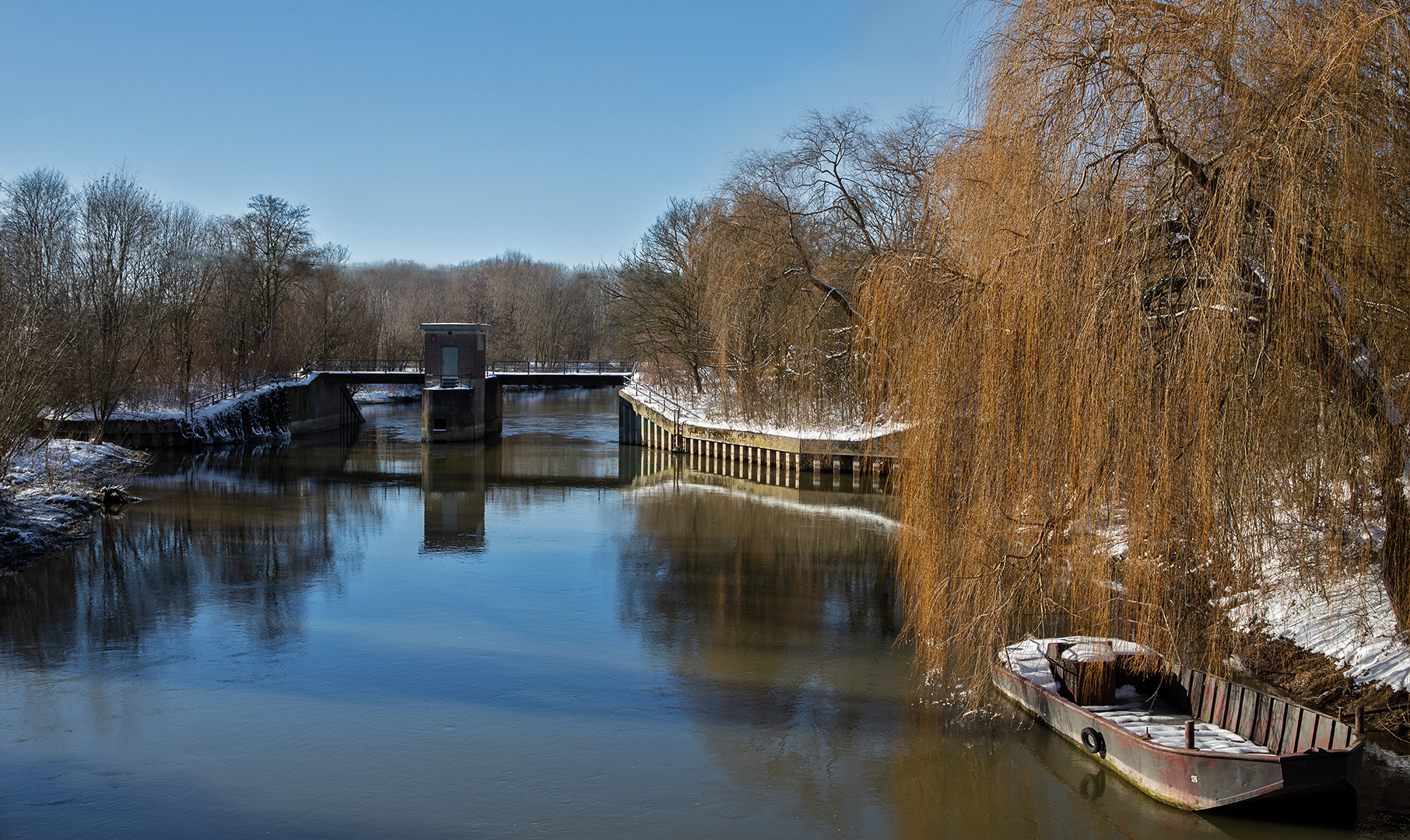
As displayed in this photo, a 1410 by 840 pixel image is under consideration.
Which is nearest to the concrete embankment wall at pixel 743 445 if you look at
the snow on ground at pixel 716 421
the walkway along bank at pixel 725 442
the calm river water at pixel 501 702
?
the walkway along bank at pixel 725 442

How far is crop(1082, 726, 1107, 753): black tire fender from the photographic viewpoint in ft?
26.0

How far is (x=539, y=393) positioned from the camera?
241ft

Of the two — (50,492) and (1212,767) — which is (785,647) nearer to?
(1212,767)

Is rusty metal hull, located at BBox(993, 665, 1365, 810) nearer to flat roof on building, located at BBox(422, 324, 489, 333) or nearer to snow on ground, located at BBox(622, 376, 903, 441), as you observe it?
snow on ground, located at BBox(622, 376, 903, 441)

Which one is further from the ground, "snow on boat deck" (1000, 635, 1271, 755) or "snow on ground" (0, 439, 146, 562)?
"snow on ground" (0, 439, 146, 562)

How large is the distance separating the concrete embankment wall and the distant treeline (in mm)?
15613

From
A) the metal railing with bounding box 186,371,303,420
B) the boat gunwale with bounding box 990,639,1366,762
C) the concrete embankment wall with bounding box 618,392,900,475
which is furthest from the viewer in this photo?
the metal railing with bounding box 186,371,303,420

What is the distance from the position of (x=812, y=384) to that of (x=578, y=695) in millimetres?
16665

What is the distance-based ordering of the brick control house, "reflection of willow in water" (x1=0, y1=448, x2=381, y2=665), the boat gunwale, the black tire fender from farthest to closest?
the brick control house, "reflection of willow in water" (x1=0, y1=448, x2=381, y2=665), the black tire fender, the boat gunwale

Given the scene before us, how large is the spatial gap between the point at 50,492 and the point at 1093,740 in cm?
1923

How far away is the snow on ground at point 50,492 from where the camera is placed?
632 inches

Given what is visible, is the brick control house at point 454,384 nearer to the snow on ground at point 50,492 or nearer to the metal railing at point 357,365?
the metal railing at point 357,365

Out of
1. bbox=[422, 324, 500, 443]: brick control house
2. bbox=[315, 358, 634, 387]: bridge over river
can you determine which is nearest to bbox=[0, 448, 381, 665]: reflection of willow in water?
bbox=[422, 324, 500, 443]: brick control house

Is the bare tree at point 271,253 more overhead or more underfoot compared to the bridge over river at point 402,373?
more overhead
